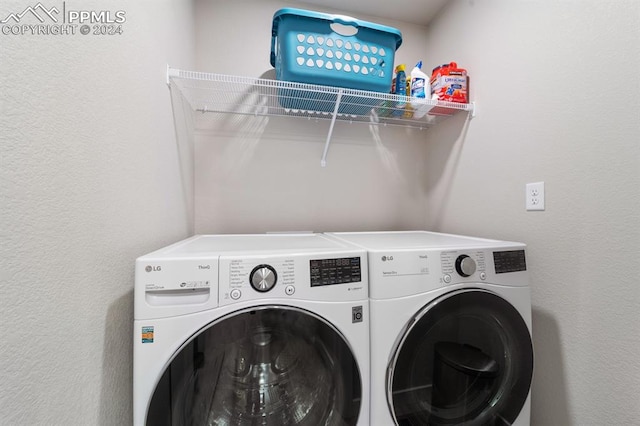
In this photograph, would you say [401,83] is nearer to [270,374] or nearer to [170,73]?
[170,73]

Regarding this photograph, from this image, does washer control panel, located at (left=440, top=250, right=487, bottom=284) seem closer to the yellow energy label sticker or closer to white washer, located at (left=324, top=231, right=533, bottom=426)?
white washer, located at (left=324, top=231, right=533, bottom=426)

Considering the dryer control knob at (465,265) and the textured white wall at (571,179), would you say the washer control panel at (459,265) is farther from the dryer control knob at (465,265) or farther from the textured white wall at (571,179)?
the textured white wall at (571,179)

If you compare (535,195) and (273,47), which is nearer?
(535,195)

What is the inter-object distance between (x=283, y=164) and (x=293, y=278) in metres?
0.99

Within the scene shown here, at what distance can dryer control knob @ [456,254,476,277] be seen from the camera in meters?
0.88

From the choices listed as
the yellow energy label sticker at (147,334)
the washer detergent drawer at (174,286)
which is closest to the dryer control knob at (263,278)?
Answer: the washer detergent drawer at (174,286)

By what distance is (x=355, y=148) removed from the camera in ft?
5.61

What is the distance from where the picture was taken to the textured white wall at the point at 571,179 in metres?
0.79

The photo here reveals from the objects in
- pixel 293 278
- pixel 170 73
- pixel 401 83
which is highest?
pixel 401 83

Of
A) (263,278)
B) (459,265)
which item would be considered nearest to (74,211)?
(263,278)

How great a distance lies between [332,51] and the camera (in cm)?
116

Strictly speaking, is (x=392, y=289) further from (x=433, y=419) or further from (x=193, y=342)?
(x=193, y=342)

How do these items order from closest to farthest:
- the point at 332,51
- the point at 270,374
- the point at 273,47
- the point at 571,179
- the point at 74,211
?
1. the point at 74,211
2. the point at 270,374
3. the point at 571,179
4. the point at 332,51
5. the point at 273,47

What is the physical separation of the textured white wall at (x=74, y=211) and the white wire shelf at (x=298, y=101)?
0.37 m
